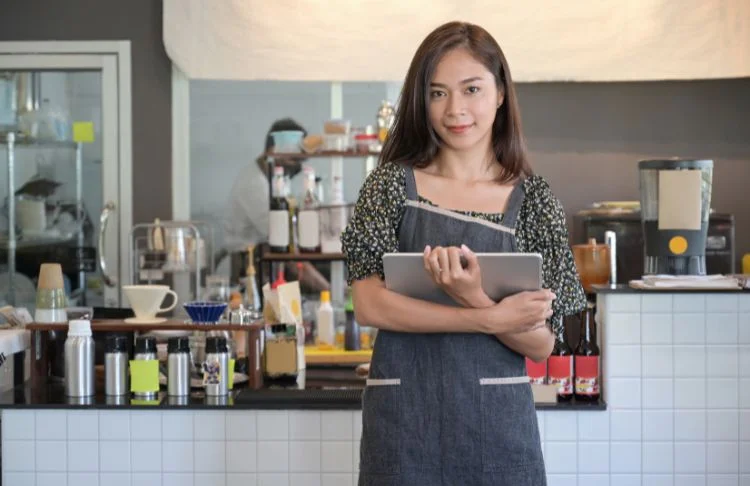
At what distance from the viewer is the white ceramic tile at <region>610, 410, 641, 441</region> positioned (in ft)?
9.70

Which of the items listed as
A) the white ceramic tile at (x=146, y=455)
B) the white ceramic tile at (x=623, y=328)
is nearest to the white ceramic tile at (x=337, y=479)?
the white ceramic tile at (x=146, y=455)

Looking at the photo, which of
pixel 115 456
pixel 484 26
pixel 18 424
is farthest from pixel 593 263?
pixel 484 26

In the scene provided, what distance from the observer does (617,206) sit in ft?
16.8

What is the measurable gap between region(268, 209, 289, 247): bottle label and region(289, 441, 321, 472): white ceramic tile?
2352mm

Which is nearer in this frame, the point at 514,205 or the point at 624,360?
the point at 514,205

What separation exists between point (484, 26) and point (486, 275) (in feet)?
12.5

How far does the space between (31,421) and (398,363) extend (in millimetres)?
1514

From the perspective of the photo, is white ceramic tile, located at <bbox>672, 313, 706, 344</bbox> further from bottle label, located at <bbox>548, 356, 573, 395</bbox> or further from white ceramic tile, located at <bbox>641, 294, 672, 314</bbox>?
bottle label, located at <bbox>548, 356, 573, 395</bbox>

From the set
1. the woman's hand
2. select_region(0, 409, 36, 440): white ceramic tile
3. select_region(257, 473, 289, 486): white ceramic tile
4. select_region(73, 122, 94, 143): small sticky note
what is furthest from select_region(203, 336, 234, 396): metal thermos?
select_region(73, 122, 94, 143): small sticky note

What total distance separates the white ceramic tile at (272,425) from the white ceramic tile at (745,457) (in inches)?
50.1

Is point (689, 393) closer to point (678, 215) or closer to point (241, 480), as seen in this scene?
point (678, 215)

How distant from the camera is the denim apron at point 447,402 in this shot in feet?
6.10

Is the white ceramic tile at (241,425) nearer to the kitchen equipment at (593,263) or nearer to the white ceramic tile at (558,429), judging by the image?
the white ceramic tile at (558,429)

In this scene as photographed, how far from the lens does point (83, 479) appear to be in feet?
9.80
